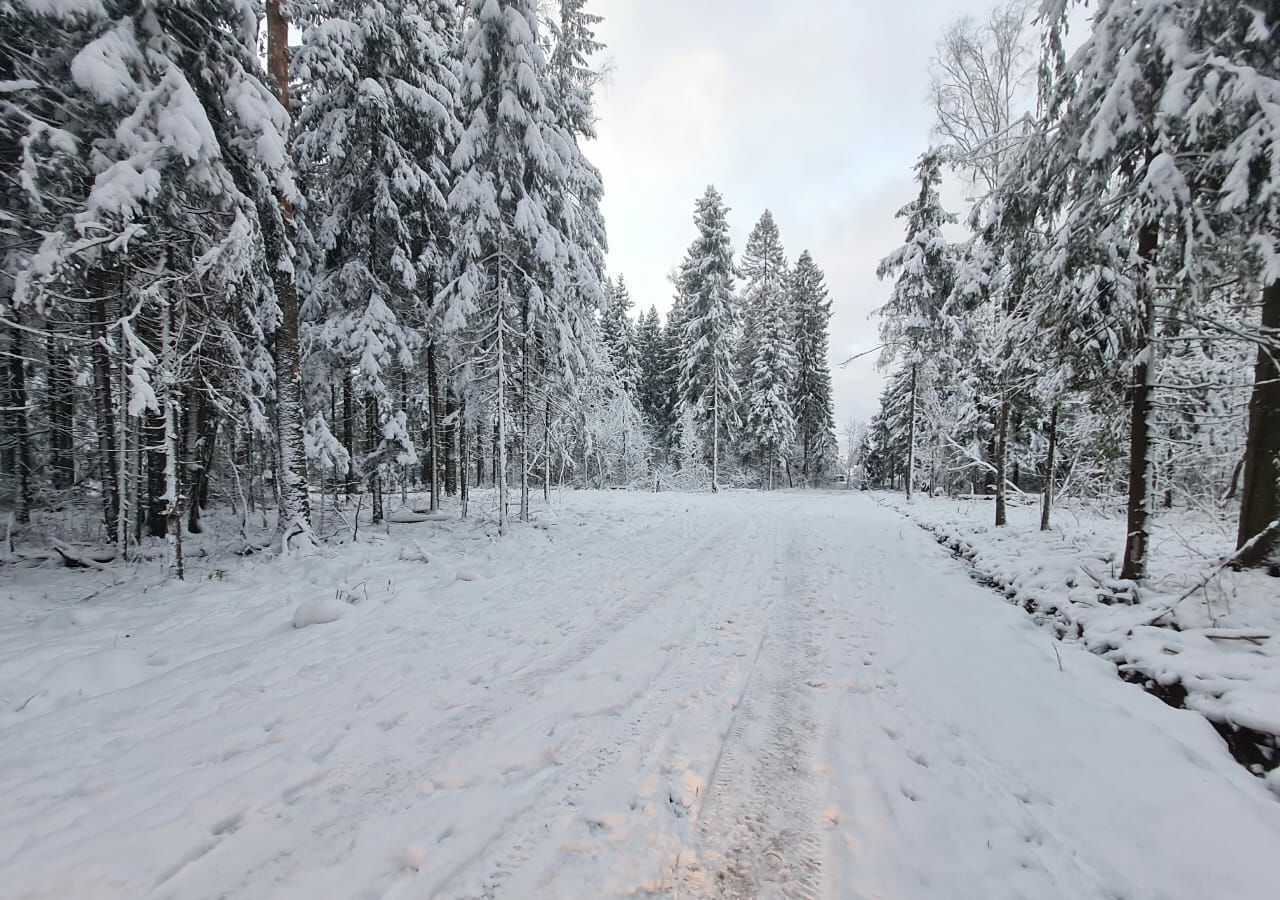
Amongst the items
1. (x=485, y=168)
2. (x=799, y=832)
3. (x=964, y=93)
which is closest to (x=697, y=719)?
(x=799, y=832)

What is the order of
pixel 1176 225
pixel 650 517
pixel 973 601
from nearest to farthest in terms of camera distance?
pixel 1176 225, pixel 973 601, pixel 650 517

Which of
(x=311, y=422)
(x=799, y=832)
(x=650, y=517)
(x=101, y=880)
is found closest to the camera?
(x=101, y=880)

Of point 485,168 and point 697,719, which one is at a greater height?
point 485,168

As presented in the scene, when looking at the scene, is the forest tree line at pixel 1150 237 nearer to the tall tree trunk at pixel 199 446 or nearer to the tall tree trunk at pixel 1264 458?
the tall tree trunk at pixel 1264 458

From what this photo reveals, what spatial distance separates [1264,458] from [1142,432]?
35.7 inches

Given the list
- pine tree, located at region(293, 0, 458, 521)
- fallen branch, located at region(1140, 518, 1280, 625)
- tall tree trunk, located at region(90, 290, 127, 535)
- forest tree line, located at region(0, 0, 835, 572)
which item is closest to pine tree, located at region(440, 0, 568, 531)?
forest tree line, located at region(0, 0, 835, 572)

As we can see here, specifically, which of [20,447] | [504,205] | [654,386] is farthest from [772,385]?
[20,447]

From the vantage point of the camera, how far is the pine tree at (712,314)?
81.4 feet

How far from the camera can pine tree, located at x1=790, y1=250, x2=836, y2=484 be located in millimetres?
33500

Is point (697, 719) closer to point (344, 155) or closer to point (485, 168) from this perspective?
point (485, 168)

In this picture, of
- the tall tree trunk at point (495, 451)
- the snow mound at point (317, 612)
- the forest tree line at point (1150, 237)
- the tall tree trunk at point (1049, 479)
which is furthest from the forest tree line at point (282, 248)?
the tall tree trunk at point (1049, 479)

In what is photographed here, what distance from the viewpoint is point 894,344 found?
67.6 feet

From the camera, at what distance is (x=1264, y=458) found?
4.91 m

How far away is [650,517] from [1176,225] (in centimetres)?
1122
